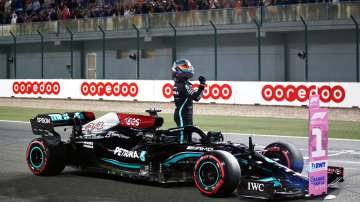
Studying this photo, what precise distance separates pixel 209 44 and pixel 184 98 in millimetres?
20372

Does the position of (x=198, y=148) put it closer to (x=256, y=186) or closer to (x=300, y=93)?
(x=256, y=186)

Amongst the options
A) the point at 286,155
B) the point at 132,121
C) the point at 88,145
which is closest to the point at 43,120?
the point at 88,145

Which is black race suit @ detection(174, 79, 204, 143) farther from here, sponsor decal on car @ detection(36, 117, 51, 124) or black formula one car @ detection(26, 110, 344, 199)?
sponsor decal on car @ detection(36, 117, 51, 124)

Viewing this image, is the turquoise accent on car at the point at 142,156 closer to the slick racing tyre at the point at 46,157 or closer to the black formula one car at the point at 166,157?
the black formula one car at the point at 166,157

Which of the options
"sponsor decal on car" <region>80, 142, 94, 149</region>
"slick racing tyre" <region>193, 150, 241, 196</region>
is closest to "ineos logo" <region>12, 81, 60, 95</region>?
"sponsor decal on car" <region>80, 142, 94, 149</region>

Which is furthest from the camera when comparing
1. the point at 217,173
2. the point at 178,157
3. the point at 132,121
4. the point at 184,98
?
the point at 184,98

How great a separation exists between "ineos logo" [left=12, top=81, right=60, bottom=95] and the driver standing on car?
2026 centimetres

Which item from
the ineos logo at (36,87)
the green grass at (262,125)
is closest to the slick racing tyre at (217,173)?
the green grass at (262,125)

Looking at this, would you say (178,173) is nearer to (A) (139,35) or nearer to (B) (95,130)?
(B) (95,130)

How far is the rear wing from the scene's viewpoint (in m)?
11.7

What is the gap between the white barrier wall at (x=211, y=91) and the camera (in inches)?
933

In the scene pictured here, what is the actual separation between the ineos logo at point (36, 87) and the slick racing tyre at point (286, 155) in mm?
22312

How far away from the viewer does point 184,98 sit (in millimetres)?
12188

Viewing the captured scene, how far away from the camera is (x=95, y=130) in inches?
450
